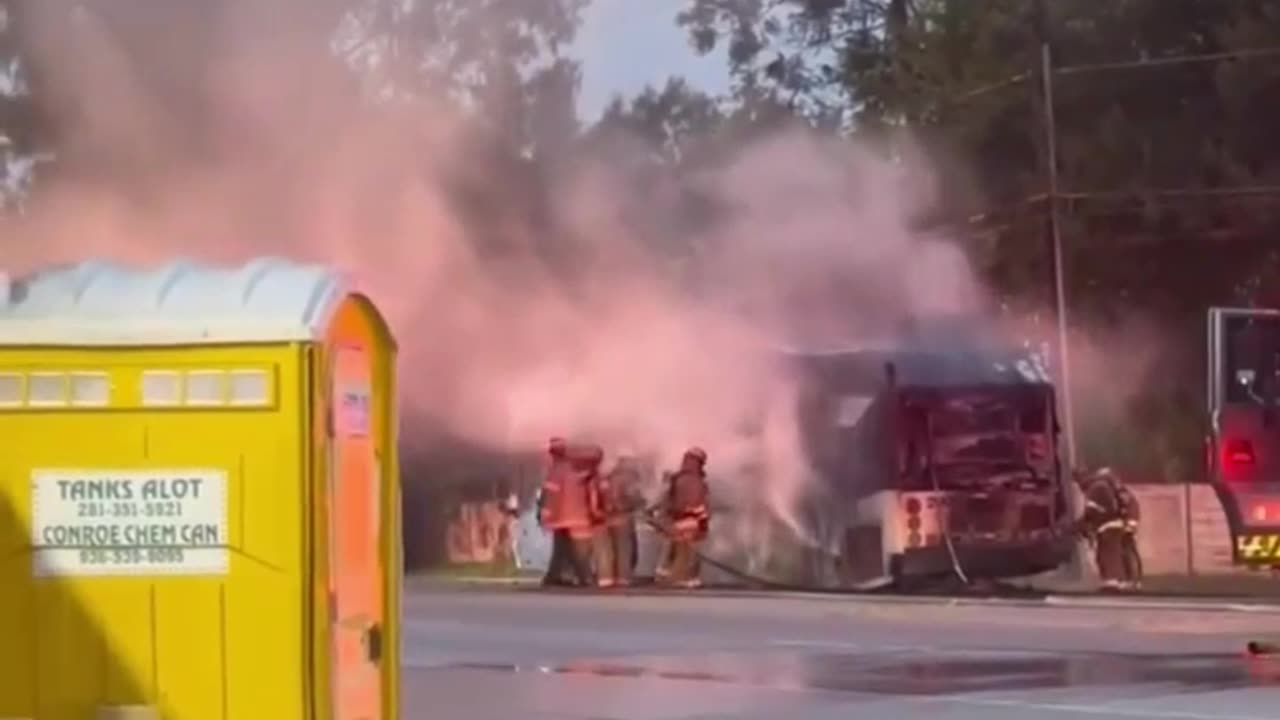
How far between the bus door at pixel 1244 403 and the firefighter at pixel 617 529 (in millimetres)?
12080

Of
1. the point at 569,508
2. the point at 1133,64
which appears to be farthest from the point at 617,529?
A: the point at 1133,64

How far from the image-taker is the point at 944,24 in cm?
4169

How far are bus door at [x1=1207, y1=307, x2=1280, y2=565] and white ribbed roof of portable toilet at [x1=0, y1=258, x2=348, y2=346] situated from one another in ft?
37.9

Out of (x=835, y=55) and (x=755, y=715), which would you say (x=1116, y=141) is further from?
(x=755, y=715)

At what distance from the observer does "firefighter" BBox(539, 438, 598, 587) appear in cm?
3075

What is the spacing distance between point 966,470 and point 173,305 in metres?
20.6

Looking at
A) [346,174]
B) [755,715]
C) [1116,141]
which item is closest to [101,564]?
[755,715]

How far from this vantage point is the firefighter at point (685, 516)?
97.8 feet

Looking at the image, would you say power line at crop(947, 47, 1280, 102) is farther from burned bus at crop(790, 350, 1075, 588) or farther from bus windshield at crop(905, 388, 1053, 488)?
bus windshield at crop(905, 388, 1053, 488)

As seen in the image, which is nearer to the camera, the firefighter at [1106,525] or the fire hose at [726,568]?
the firefighter at [1106,525]

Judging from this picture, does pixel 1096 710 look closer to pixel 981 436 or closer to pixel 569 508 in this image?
pixel 981 436

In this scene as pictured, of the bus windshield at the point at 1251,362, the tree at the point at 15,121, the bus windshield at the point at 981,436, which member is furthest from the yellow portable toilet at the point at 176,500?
the bus windshield at the point at 981,436

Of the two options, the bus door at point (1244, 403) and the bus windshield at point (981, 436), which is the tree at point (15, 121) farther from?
the bus door at point (1244, 403)

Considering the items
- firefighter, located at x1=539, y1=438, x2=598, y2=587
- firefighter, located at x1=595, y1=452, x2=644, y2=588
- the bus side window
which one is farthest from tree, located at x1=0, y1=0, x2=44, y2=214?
the bus side window
